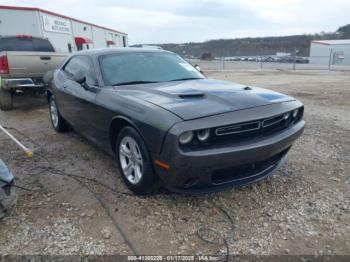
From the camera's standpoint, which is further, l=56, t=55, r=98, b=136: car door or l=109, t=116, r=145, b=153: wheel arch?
l=56, t=55, r=98, b=136: car door

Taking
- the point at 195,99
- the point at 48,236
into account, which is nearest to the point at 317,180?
the point at 195,99

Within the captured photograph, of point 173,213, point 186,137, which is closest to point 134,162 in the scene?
point 173,213

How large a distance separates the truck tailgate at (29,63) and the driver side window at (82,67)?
228 cm

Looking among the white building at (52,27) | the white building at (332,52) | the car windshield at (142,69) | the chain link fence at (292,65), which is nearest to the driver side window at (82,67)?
the car windshield at (142,69)

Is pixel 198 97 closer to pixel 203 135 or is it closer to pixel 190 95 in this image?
pixel 190 95

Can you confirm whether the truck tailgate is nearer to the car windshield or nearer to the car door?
the car door

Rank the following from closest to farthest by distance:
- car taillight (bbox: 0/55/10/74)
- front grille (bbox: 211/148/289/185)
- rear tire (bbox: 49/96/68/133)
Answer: front grille (bbox: 211/148/289/185) → rear tire (bbox: 49/96/68/133) → car taillight (bbox: 0/55/10/74)

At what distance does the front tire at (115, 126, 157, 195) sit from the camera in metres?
2.81

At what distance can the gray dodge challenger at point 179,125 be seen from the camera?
250 centimetres

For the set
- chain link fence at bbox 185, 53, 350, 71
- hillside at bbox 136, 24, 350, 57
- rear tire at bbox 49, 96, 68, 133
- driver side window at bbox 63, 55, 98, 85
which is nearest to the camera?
driver side window at bbox 63, 55, 98, 85

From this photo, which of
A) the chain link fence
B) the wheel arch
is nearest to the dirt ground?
the wheel arch

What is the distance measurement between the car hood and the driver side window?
0.59 metres

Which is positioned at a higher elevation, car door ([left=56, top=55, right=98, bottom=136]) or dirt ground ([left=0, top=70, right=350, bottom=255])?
car door ([left=56, top=55, right=98, bottom=136])

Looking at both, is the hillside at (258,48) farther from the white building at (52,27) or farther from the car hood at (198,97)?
the car hood at (198,97)
